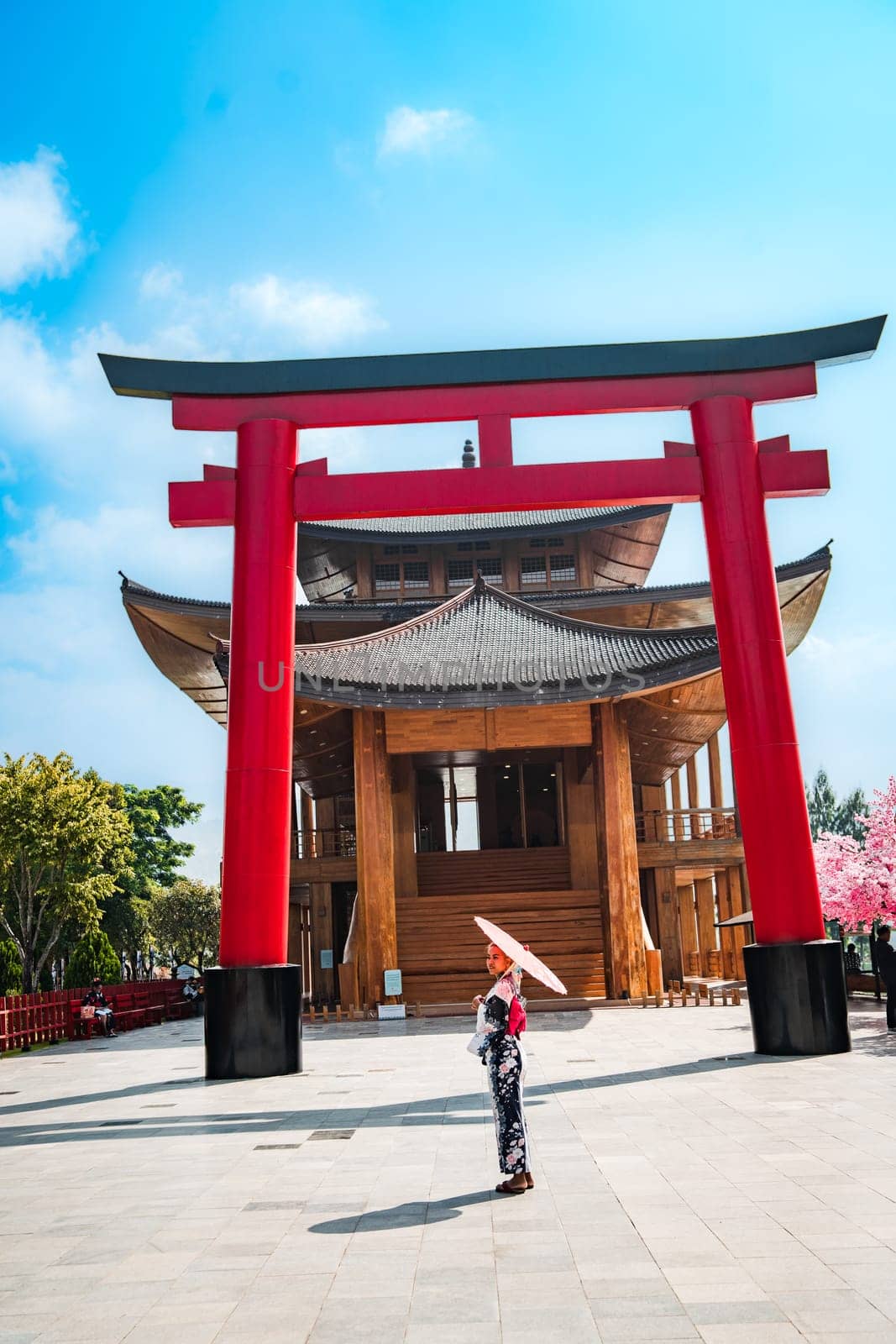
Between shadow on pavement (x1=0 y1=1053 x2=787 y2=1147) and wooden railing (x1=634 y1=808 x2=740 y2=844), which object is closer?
shadow on pavement (x1=0 y1=1053 x2=787 y2=1147)

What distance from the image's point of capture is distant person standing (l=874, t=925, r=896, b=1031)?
15.0 meters

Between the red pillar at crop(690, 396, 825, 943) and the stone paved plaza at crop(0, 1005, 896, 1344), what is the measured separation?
1.87 meters

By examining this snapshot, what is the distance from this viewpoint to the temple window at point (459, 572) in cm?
3709

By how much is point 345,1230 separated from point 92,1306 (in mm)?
1455

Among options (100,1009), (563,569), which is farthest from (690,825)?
(100,1009)

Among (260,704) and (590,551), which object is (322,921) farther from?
(260,704)

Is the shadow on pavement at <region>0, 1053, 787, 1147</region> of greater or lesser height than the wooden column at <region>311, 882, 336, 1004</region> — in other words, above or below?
below

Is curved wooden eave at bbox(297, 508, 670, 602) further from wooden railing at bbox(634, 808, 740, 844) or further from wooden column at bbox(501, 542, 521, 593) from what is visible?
wooden railing at bbox(634, 808, 740, 844)

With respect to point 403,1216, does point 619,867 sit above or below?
above

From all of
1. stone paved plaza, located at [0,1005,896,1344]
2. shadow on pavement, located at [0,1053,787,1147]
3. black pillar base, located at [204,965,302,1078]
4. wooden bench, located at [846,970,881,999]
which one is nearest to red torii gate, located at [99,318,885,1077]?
black pillar base, located at [204,965,302,1078]

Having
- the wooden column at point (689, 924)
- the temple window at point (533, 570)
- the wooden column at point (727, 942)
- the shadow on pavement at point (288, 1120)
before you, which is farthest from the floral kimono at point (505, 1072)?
the temple window at point (533, 570)

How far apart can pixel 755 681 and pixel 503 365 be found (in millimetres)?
4682

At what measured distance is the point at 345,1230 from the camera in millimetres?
5863

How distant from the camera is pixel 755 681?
13281mm
